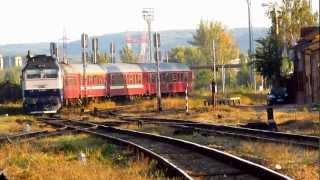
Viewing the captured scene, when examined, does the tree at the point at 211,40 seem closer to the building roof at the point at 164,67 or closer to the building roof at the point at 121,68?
the building roof at the point at 164,67

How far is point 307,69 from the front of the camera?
4662cm

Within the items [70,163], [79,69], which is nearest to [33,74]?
[79,69]

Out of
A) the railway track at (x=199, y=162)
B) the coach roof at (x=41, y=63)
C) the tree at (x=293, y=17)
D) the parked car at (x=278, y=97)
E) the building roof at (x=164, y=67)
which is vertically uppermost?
the tree at (x=293, y=17)

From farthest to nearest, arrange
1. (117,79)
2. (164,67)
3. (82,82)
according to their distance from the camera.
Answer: (164,67)
(117,79)
(82,82)

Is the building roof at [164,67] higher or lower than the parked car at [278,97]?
higher

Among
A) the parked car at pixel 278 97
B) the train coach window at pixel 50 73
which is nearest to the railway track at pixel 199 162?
the train coach window at pixel 50 73

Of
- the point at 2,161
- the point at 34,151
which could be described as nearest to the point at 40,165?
the point at 2,161

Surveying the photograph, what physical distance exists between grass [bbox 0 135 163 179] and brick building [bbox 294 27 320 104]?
25.8 meters

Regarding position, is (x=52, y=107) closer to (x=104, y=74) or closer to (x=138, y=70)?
(x=104, y=74)

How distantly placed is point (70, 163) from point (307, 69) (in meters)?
34.7

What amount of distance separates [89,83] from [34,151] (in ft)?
119

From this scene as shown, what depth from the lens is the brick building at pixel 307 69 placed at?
43.4 m

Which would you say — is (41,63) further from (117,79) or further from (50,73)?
(117,79)

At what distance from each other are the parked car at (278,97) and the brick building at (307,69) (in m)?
0.94
